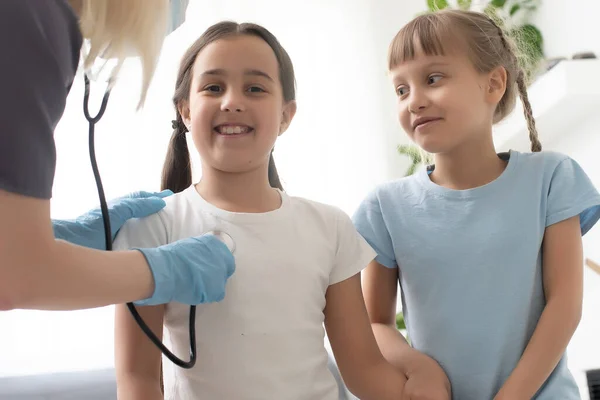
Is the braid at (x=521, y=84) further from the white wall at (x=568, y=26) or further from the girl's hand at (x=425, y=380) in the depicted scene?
the white wall at (x=568, y=26)

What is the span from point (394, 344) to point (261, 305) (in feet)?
1.12

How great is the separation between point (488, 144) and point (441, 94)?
0.57 feet

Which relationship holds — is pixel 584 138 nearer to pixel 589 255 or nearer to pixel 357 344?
pixel 589 255

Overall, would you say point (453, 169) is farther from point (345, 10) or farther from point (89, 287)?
point (345, 10)

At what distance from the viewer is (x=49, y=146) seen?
2.31ft

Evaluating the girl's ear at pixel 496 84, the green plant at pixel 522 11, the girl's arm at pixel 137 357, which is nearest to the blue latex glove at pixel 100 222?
the girl's arm at pixel 137 357

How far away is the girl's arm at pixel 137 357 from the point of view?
3.44 ft

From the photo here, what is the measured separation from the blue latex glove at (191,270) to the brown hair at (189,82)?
378 millimetres

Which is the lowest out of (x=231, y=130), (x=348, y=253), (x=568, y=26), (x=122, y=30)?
(x=348, y=253)

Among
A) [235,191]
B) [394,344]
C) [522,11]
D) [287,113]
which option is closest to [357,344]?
[394,344]

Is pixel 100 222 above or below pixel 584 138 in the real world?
below

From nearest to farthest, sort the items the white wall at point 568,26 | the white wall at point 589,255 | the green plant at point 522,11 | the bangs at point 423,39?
the bangs at point 423,39, the white wall at point 589,255, the white wall at point 568,26, the green plant at point 522,11

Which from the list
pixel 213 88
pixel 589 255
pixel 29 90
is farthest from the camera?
pixel 589 255

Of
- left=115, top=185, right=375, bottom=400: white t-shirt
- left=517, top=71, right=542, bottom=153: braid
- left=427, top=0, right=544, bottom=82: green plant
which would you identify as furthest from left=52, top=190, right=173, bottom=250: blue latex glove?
left=427, top=0, right=544, bottom=82: green plant
